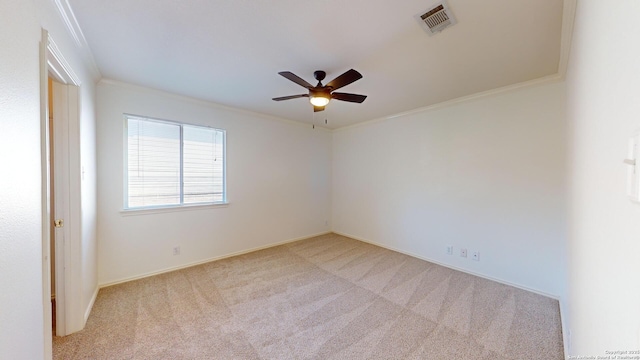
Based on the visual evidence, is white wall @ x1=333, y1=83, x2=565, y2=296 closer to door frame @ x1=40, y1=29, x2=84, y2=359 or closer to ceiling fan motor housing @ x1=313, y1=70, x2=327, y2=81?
ceiling fan motor housing @ x1=313, y1=70, x2=327, y2=81

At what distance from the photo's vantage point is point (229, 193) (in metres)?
3.67

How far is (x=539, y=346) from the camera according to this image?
5.91 feet

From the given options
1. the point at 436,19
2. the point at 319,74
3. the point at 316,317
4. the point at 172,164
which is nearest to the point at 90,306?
the point at 172,164

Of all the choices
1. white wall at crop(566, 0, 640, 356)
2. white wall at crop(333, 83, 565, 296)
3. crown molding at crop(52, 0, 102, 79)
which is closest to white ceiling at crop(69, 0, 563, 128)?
crown molding at crop(52, 0, 102, 79)

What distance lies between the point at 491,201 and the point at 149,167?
4450mm

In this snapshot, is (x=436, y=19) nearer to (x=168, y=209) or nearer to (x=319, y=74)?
(x=319, y=74)

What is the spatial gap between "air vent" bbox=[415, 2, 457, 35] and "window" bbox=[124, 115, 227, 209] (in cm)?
302

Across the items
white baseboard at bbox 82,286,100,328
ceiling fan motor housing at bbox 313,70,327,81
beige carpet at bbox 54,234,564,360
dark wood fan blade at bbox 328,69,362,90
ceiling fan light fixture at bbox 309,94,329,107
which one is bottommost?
beige carpet at bbox 54,234,564,360

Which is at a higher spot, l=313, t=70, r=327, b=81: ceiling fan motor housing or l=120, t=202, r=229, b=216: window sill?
l=313, t=70, r=327, b=81: ceiling fan motor housing

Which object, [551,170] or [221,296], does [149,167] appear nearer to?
[221,296]

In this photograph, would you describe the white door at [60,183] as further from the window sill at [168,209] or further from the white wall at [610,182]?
the white wall at [610,182]

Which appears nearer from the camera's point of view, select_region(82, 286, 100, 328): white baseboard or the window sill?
select_region(82, 286, 100, 328): white baseboard

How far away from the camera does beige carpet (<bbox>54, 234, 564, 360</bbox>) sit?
1.76m

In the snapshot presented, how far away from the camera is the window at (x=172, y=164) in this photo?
2.90m
